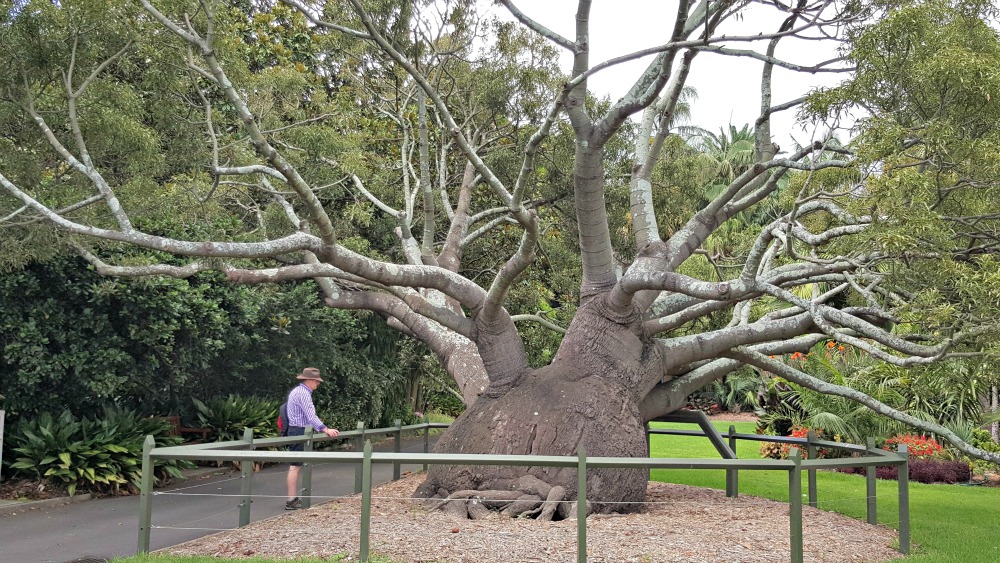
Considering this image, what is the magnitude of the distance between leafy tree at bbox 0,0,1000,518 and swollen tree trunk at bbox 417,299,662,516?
29mm

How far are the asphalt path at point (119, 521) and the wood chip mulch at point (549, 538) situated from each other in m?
0.43

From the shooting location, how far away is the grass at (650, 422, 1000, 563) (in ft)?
29.2

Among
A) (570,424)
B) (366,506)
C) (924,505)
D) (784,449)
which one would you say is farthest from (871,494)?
(784,449)

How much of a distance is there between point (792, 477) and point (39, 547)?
736 centimetres

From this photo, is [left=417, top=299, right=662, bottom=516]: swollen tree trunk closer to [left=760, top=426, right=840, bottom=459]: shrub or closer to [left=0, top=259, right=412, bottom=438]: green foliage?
[left=0, top=259, right=412, bottom=438]: green foliage

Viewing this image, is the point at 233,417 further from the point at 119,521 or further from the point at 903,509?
the point at 903,509

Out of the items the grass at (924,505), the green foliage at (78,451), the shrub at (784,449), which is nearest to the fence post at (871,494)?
the grass at (924,505)

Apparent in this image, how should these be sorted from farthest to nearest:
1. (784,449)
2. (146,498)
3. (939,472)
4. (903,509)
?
1. (784,449)
2. (939,472)
3. (903,509)
4. (146,498)

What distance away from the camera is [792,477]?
24.0ft

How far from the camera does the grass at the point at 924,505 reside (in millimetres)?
8891

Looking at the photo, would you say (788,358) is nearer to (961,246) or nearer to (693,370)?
(693,370)

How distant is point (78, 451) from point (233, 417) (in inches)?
190

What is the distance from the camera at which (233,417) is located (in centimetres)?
1703

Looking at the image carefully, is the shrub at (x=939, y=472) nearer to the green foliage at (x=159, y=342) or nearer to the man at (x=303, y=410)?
the man at (x=303, y=410)
